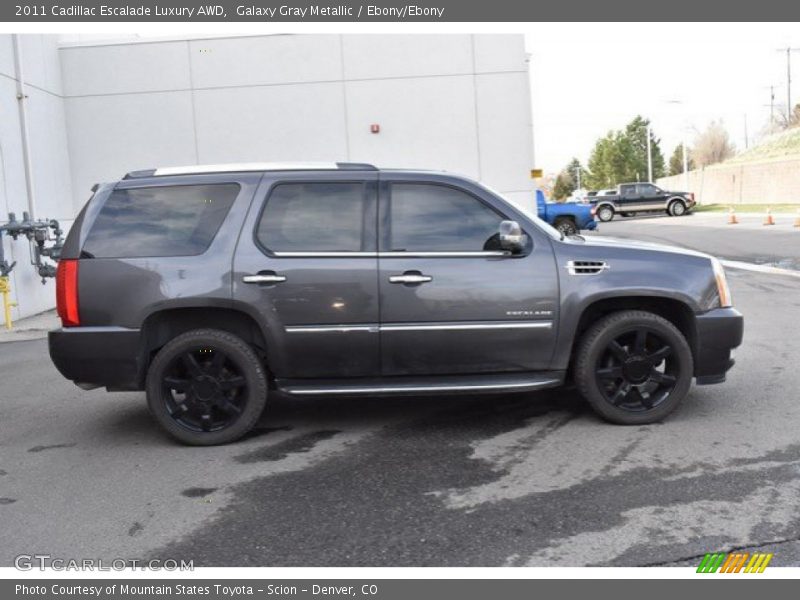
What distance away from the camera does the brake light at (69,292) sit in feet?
17.3

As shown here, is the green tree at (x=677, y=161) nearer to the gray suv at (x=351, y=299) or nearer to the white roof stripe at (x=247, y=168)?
the gray suv at (x=351, y=299)

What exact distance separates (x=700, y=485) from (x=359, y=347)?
2.25 m

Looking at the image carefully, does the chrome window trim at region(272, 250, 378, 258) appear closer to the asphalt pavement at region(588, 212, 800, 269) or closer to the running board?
the running board

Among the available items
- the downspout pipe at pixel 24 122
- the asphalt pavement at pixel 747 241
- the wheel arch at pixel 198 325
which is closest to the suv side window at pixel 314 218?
the wheel arch at pixel 198 325

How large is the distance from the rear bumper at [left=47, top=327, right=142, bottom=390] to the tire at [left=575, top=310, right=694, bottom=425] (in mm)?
3014

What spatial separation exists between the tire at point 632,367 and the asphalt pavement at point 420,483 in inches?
5.7

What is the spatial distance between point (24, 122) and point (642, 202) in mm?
34258

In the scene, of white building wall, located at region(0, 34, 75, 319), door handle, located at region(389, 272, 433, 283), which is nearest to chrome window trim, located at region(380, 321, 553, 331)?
door handle, located at region(389, 272, 433, 283)

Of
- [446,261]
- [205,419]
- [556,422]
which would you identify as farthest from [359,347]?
[556,422]

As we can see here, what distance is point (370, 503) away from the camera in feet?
13.9

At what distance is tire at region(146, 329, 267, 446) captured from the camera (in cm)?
530

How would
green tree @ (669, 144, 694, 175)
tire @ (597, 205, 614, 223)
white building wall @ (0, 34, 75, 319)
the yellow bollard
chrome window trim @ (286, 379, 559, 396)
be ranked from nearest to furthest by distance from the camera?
chrome window trim @ (286, 379, 559, 396) → the yellow bollard → white building wall @ (0, 34, 75, 319) → tire @ (597, 205, 614, 223) → green tree @ (669, 144, 694, 175)

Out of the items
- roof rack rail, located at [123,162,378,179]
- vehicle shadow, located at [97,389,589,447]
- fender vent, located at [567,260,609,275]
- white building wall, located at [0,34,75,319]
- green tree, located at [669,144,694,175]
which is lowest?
vehicle shadow, located at [97,389,589,447]
